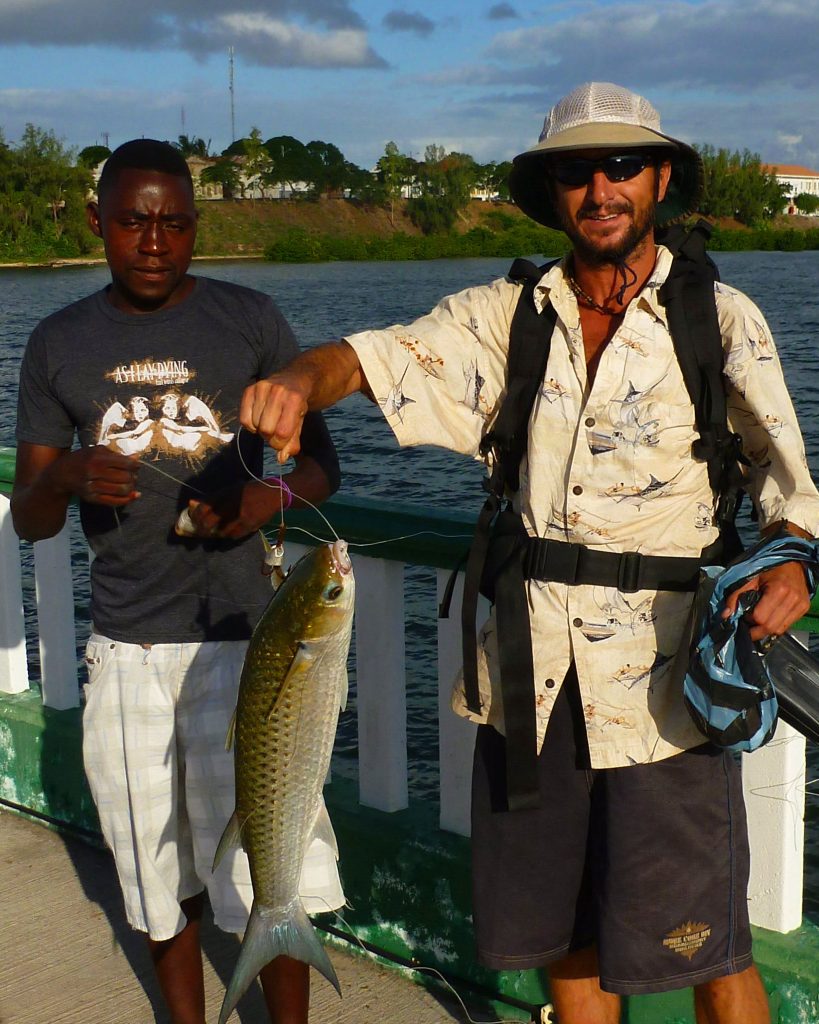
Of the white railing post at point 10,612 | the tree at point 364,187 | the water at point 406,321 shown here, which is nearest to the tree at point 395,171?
the tree at point 364,187

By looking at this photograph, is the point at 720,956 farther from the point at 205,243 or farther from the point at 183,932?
the point at 205,243

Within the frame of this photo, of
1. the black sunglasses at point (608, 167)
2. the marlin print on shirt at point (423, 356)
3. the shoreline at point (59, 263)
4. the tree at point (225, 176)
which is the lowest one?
the shoreline at point (59, 263)

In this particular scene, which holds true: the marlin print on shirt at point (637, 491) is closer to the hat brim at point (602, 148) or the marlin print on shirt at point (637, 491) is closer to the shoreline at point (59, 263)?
the hat brim at point (602, 148)

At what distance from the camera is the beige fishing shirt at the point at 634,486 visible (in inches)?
105

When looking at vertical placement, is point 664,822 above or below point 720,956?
above

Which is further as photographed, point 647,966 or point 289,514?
point 289,514

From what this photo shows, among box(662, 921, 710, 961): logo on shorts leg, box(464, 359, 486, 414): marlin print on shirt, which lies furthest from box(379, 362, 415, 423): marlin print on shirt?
box(662, 921, 710, 961): logo on shorts leg

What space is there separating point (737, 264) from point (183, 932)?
214 ft

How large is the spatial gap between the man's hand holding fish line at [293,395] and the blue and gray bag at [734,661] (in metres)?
0.88

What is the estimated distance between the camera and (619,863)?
2.78 meters

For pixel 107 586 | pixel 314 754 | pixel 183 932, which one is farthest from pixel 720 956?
pixel 107 586

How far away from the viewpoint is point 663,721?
275 centimetres

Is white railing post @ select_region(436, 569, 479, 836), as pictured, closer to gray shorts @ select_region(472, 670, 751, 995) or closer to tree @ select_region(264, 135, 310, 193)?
gray shorts @ select_region(472, 670, 751, 995)

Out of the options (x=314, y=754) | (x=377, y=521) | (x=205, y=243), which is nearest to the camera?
(x=314, y=754)
